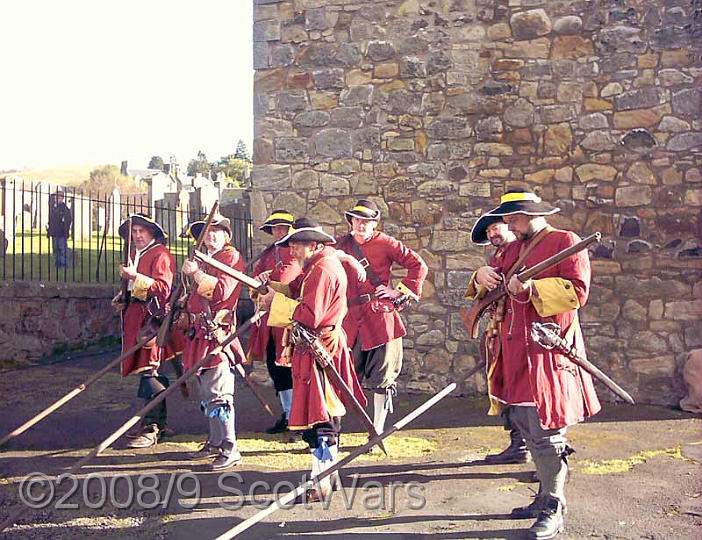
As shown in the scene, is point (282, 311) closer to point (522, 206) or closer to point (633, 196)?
point (522, 206)

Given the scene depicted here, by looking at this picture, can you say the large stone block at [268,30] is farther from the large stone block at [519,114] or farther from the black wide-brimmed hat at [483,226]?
the black wide-brimmed hat at [483,226]

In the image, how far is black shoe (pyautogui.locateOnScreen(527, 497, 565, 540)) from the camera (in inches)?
149

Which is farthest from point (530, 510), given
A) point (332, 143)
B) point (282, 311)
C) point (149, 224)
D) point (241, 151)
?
point (241, 151)

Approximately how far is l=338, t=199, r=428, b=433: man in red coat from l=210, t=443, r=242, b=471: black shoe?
113 cm

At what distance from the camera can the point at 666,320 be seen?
6.66 m

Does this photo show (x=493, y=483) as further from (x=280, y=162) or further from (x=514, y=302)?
(x=280, y=162)

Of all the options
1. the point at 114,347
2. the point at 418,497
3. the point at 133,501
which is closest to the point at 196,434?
the point at 133,501

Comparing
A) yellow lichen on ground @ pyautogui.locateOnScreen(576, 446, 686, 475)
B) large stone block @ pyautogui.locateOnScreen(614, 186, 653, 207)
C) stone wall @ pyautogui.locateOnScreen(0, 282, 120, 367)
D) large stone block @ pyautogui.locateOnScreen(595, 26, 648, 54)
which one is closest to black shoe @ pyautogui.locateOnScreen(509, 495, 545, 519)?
yellow lichen on ground @ pyautogui.locateOnScreen(576, 446, 686, 475)

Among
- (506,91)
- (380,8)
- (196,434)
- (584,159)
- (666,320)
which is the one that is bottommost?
(196,434)

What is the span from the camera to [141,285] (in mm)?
5668

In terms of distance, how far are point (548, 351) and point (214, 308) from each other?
2.44m

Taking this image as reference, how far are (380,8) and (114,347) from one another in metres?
6.04

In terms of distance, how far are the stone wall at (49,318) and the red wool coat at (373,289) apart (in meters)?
5.15

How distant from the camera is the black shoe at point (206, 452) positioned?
545 cm
